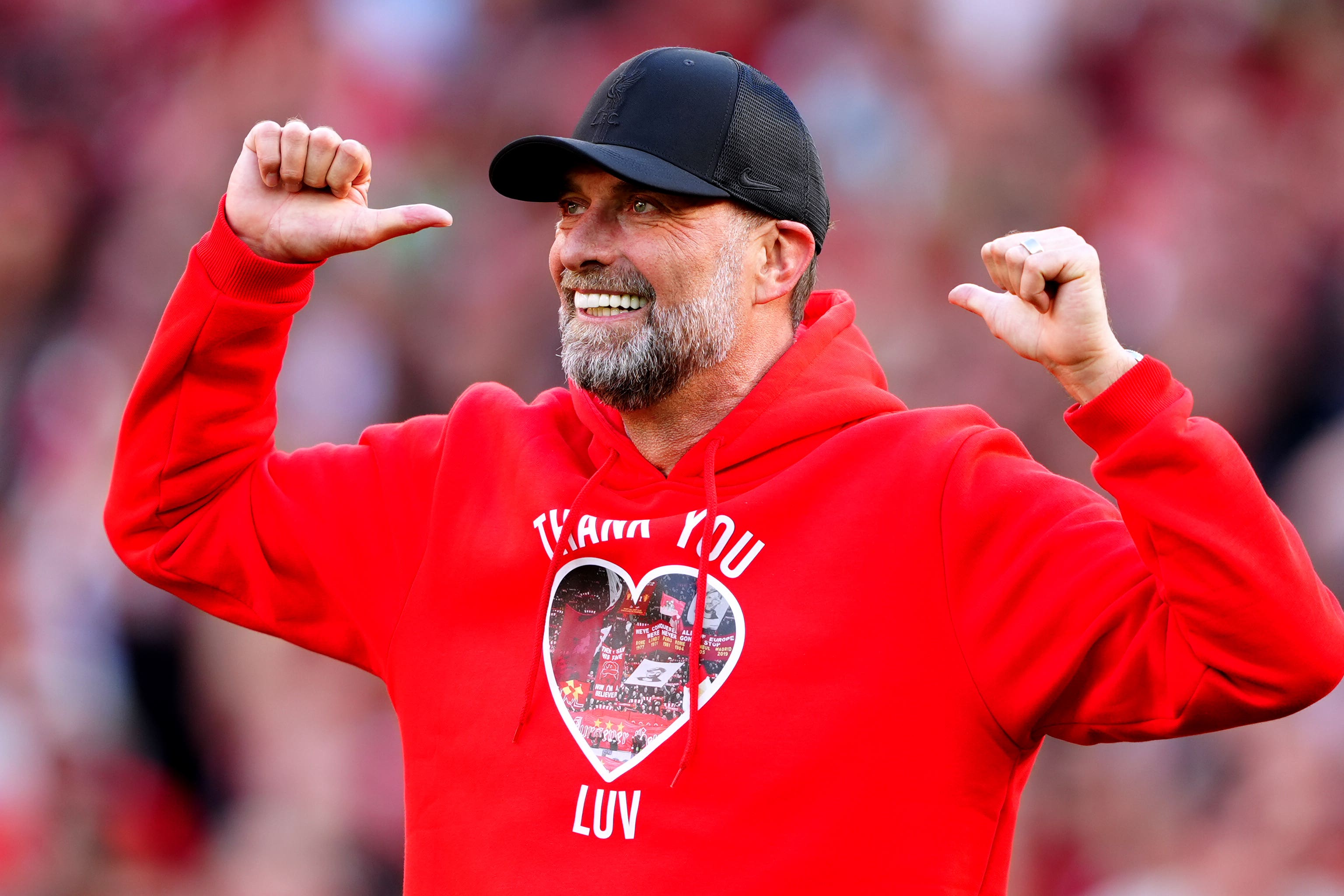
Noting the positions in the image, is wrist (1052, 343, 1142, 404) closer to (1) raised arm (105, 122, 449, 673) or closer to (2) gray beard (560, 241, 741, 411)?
(2) gray beard (560, 241, 741, 411)

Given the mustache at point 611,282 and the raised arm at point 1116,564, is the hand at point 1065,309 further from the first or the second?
the mustache at point 611,282

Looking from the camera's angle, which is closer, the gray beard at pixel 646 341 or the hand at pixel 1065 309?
the hand at pixel 1065 309

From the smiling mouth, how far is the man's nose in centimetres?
4

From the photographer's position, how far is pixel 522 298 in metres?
4.75

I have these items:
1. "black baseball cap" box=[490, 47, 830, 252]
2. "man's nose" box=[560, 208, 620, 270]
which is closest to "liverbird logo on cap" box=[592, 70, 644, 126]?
"black baseball cap" box=[490, 47, 830, 252]

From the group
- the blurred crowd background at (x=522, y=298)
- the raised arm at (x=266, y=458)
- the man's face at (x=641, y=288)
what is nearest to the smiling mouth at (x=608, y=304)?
the man's face at (x=641, y=288)

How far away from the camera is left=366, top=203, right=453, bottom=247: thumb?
2025 mm

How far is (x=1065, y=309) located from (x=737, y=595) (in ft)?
1.84

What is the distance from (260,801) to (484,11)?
2.77 meters

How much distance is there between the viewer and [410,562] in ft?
7.09

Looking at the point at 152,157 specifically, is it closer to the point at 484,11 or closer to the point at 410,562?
the point at 484,11

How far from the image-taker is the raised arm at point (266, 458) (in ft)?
6.89

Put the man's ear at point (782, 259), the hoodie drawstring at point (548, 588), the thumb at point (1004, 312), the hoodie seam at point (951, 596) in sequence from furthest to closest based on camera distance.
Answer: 1. the man's ear at point (782, 259)
2. the hoodie drawstring at point (548, 588)
3. the hoodie seam at point (951, 596)
4. the thumb at point (1004, 312)

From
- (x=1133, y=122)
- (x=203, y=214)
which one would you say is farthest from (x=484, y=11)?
(x=1133, y=122)
